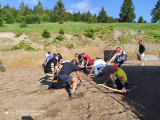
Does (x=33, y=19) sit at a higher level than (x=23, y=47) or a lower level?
higher

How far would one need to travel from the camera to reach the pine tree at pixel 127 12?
4894 centimetres

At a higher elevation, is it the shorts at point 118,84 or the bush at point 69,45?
the bush at point 69,45

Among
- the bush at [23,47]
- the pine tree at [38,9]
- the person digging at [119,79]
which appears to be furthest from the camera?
the pine tree at [38,9]

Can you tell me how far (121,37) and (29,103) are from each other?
18.7 m

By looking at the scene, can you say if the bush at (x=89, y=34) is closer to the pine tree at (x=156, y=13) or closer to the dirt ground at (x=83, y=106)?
the dirt ground at (x=83, y=106)

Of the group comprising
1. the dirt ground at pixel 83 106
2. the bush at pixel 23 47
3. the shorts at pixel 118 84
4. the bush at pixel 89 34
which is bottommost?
the dirt ground at pixel 83 106

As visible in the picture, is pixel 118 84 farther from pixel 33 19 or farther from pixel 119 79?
pixel 33 19

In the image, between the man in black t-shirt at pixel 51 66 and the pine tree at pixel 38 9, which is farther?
the pine tree at pixel 38 9

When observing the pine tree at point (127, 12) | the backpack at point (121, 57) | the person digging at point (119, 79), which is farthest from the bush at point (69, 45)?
the pine tree at point (127, 12)

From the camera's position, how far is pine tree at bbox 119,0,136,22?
161 feet

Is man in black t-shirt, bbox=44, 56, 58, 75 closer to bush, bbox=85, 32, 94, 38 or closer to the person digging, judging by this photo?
the person digging

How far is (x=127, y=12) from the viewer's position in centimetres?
4919

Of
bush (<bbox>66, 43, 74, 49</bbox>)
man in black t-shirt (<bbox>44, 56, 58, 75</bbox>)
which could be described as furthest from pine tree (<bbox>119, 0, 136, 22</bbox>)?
man in black t-shirt (<bbox>44, 56, 58, 75</bbox>)

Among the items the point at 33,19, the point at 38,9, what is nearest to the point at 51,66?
the point at 33,19
